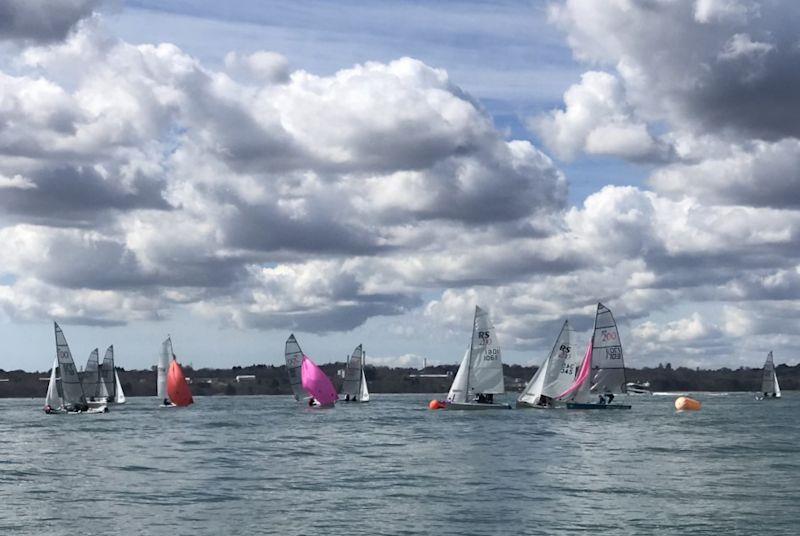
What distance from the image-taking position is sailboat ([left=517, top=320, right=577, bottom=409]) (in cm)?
11481

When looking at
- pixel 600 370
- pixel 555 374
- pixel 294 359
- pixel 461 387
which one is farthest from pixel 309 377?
pixel 600 370

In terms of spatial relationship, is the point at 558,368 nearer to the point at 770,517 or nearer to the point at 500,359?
the point at 500,359

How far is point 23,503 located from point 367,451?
93.9 feet

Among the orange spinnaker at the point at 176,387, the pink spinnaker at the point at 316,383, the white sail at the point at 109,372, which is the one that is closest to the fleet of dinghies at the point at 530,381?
the pink spinnaker at the point at 316,383

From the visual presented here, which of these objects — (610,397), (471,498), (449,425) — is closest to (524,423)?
(449,425)

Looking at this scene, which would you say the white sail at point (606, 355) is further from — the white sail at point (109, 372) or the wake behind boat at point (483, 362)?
the white sail at point (109, 372)

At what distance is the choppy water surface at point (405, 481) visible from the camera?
38688 mm

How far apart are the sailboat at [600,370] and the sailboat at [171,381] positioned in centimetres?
5483

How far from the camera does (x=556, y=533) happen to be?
119 ft

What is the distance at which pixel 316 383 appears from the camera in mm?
130375

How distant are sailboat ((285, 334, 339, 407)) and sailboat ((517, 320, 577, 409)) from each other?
934 inches

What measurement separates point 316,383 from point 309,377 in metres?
1.36

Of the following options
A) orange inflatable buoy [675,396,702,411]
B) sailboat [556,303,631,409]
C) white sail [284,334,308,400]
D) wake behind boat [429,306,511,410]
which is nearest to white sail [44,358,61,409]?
white sail [284,334,308,400]

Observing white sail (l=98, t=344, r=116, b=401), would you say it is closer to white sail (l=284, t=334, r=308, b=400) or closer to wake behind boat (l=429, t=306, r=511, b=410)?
white sail (l=284, t=334, r=308, b=400)
